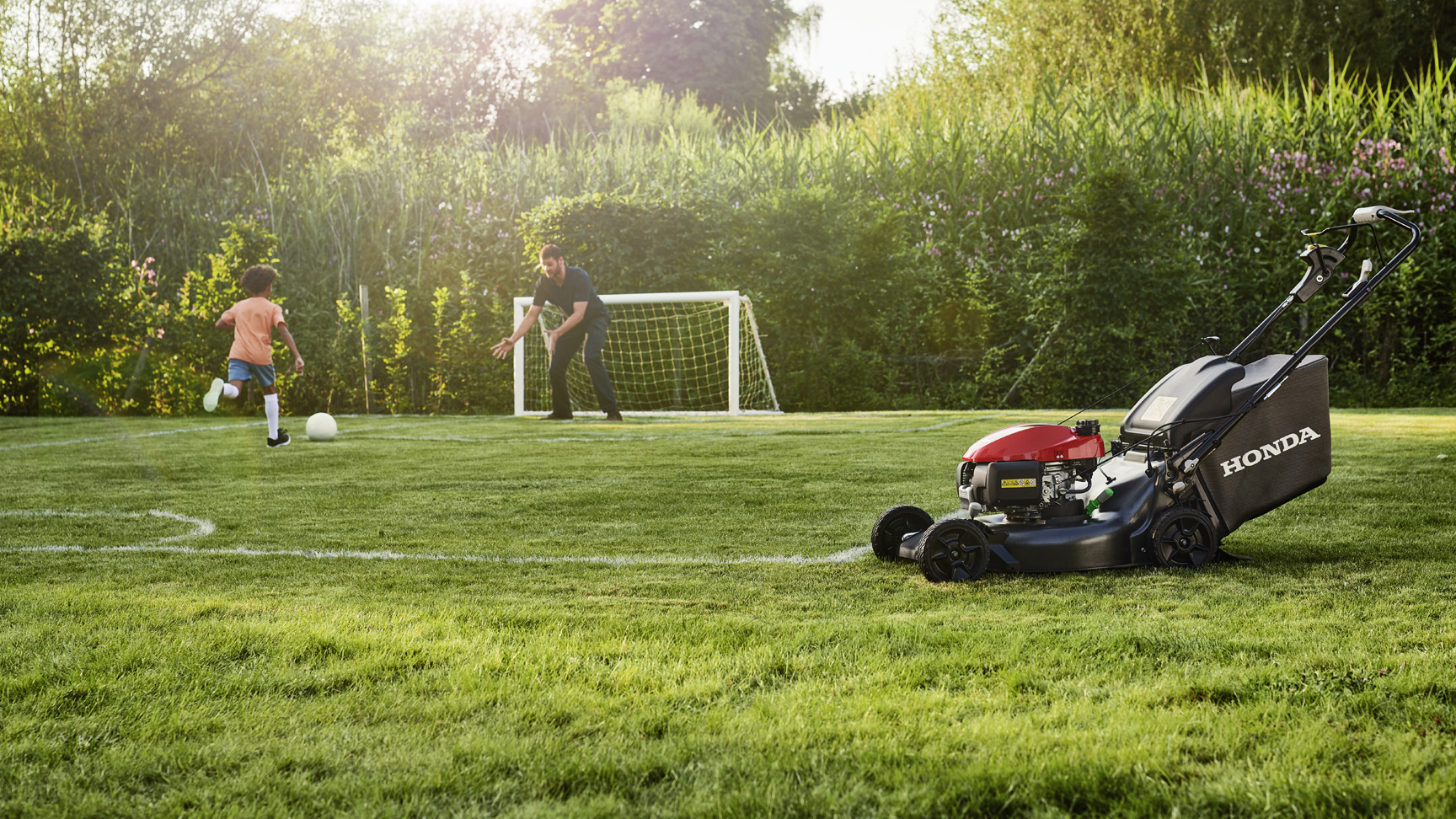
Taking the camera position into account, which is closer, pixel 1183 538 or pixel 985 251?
pixel 1183 538

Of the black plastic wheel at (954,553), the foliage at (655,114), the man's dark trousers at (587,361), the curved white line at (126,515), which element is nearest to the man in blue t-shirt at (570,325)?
the man's dark trousers at (587,361)

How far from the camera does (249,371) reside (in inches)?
414

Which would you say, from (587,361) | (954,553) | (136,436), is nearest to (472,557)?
(954,553)

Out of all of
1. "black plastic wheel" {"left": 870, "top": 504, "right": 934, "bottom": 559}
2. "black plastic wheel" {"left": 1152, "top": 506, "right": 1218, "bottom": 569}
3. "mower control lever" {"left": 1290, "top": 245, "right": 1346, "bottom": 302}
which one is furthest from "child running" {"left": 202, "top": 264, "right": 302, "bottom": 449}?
"mower control lever" {"left": 1290, "top": 245, "right": 1346, "bottom": 302}

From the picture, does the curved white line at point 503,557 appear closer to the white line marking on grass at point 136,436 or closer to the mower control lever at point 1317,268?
the mower control lever at point 1317,268

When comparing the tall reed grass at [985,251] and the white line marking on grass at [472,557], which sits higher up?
the tall reed grass at [985,251]

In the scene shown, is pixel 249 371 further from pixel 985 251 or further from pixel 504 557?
pixel 985 251

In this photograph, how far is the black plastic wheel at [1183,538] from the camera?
4.16m

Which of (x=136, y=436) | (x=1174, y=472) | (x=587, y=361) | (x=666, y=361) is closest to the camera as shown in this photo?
(x=1174, y=472)

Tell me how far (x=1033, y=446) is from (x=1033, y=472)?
10 centimetres

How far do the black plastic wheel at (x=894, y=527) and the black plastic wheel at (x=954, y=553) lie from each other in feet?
1.49

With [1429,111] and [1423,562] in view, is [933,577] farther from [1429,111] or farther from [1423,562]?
[1429,111]

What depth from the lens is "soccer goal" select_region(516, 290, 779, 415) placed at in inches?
601

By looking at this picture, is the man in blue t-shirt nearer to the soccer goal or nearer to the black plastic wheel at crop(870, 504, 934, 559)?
the soccer goal
